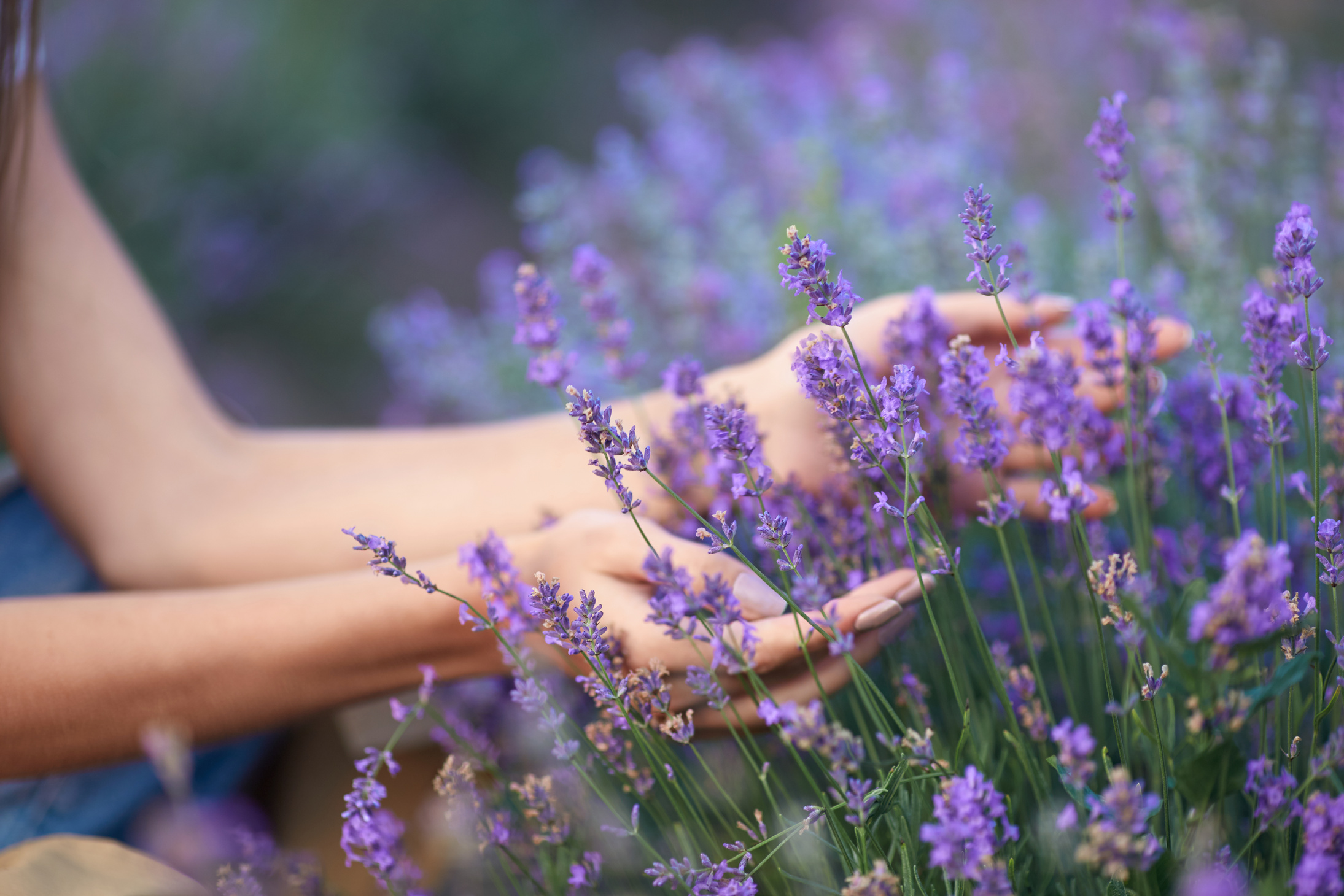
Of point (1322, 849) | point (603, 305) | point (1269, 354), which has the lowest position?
point (1322, 849)

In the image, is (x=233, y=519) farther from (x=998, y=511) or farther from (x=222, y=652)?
(x=998, y=511)

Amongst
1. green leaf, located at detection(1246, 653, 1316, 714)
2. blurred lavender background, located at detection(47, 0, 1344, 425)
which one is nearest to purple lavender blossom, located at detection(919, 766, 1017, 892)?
green leaf, located at detection(1246, 653, 1316, 714)

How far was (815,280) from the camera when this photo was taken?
0.73 meters

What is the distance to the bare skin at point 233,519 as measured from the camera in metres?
1.05

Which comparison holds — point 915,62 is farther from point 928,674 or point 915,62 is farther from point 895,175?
point 928,674

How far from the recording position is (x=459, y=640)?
109cm

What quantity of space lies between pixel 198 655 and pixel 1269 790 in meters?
1.06

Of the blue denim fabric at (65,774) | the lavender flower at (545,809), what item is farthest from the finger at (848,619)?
the blue denim fabric at (65,774)

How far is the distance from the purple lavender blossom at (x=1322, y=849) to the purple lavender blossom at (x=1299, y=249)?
37 cm

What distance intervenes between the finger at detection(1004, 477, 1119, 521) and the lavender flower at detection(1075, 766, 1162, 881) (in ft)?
1.44

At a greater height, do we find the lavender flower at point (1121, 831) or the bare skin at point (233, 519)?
the bare skin at point (233, 519)

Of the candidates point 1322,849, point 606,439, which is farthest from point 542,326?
point 1322,849

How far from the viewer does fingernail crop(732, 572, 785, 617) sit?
0.90m

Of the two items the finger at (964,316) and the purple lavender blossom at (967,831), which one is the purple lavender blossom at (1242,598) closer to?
the purple lavender blossom at (967,831)
